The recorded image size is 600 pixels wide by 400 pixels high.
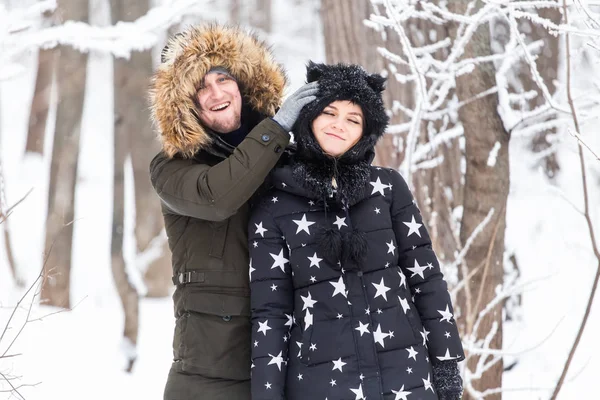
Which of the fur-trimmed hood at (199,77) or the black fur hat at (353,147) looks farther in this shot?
the fur-trimmed hood at (199,77)

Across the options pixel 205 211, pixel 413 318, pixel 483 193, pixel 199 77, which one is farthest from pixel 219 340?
pixel 483 193

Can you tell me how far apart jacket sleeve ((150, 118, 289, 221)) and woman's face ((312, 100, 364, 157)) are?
0.14m

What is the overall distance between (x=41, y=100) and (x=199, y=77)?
700 centimetres

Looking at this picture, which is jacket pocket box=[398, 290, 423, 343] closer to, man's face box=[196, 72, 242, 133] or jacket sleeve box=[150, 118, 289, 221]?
jacket sleeve box=[150, 118, 289, 221]

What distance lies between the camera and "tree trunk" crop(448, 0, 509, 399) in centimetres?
381

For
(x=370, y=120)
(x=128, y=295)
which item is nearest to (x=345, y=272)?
(x=370, y=120)

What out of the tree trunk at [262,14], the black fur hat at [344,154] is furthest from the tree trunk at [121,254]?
the tree trunk at [262,14]

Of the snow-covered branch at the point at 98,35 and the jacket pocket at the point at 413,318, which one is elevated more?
the snow-covered branch at the point at 98,35

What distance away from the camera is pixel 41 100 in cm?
901

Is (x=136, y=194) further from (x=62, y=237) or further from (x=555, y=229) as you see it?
(x=555, y=229)

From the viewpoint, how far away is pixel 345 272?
7.87ft

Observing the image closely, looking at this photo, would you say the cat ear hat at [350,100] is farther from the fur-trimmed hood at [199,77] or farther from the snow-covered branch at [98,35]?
the snow-covered branch at [98,35]

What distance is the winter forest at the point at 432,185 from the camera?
3.75m

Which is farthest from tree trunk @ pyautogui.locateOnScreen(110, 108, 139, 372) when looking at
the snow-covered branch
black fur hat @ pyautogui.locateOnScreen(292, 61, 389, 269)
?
black fur hat @ pyautogui.locateOnScreen(292, 61, 389, 269)
